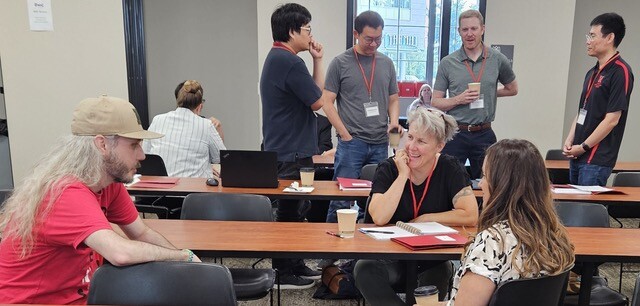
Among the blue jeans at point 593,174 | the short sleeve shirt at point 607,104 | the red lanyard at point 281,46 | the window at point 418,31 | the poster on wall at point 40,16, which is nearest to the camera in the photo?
the red lanyard at point 281,46

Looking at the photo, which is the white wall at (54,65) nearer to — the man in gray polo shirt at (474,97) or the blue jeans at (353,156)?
the blue jeans at (353,156)

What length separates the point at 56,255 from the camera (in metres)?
1.51

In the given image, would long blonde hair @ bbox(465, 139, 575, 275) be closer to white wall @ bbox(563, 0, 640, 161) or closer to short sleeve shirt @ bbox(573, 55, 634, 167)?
short sleeve shirt @ bbox(573, 55, 634, 167)

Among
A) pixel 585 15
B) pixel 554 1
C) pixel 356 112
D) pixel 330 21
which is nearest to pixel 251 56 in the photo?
pixel 330 21

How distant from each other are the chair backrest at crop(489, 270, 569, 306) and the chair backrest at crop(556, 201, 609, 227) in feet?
3.96

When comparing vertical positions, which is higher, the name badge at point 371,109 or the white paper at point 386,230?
the name badge at point 371,109

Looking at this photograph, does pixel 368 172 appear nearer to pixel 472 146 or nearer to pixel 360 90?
pixel 360 90

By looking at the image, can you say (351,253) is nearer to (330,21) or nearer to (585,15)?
(330,21)

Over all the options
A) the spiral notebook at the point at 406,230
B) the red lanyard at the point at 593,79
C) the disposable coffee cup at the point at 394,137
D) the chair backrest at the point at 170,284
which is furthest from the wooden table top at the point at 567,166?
the chair backrest at the point at 170,284

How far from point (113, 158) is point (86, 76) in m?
3.48

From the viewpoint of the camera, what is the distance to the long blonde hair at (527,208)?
143 cm

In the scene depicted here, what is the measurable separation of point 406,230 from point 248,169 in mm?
1163

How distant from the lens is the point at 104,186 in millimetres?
1669

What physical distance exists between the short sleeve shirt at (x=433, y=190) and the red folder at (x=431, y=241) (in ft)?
0.90
